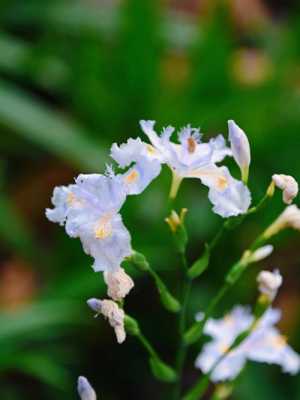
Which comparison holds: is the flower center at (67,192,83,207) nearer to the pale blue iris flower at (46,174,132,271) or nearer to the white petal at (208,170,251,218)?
the pale blue iris flower at (46,174,132,271)

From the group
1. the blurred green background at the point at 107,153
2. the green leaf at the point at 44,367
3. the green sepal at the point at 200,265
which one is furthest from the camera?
the blurred green background at the point at 107,153

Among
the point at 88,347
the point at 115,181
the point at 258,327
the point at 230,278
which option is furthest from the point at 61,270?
the point at 115,181

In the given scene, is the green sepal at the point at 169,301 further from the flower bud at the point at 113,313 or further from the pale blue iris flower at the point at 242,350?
the pale blue iris flower at the point at 242,350

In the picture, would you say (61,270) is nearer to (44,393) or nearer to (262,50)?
(44,393)

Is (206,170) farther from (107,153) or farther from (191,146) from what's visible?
(107,153)

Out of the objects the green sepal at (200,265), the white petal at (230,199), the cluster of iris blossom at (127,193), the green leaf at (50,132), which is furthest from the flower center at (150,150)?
the green leaf at (50,132)

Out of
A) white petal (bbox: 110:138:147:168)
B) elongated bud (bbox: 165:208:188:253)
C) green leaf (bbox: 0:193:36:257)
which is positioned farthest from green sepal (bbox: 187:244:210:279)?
green leaf (bbox: 0:193:36:257)
